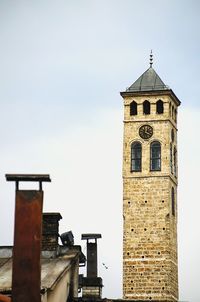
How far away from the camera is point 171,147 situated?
217 ft

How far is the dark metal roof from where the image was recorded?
66.4m

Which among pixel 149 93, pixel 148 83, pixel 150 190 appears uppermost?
pixel 148 83

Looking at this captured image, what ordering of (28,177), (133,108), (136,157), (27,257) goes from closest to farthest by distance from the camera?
(27,257)
(28,177)
(136,157)
(133,108)

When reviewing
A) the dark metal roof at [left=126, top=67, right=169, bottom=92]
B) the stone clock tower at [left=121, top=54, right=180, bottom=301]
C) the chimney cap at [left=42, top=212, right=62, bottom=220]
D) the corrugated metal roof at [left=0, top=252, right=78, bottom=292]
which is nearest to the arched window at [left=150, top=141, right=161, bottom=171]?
the stone clock tower at [left=121, top=54, right=180, bottom=301]

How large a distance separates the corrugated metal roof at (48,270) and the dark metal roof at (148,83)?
1476 inches

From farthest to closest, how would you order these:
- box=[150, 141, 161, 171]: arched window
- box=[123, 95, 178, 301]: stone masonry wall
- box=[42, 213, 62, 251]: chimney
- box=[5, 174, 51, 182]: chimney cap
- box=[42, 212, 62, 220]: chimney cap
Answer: box=[150, 141, 161, 171]: arched window → box=[123, 95, 178, 301]: stone masonry wall → box=[42, 212, 62, 220]: chimney cap → box=[42, 213, 62, 251]: chimney → box=[5, 174, 51, 182]: chimney cap

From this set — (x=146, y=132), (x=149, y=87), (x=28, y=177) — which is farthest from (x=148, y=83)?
(x=28, y=177)

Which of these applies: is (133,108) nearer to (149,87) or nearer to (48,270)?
(149,87)

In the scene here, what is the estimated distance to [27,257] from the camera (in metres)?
22.3

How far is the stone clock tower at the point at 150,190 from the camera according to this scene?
200 feet

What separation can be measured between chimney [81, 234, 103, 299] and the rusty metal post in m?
8.14

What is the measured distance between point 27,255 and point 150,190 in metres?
41.3

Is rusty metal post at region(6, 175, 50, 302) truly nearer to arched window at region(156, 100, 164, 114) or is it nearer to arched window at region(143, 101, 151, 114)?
arched window at region(156, 100, 164, 114)

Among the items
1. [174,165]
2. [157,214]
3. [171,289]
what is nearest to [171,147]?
[174,165]
